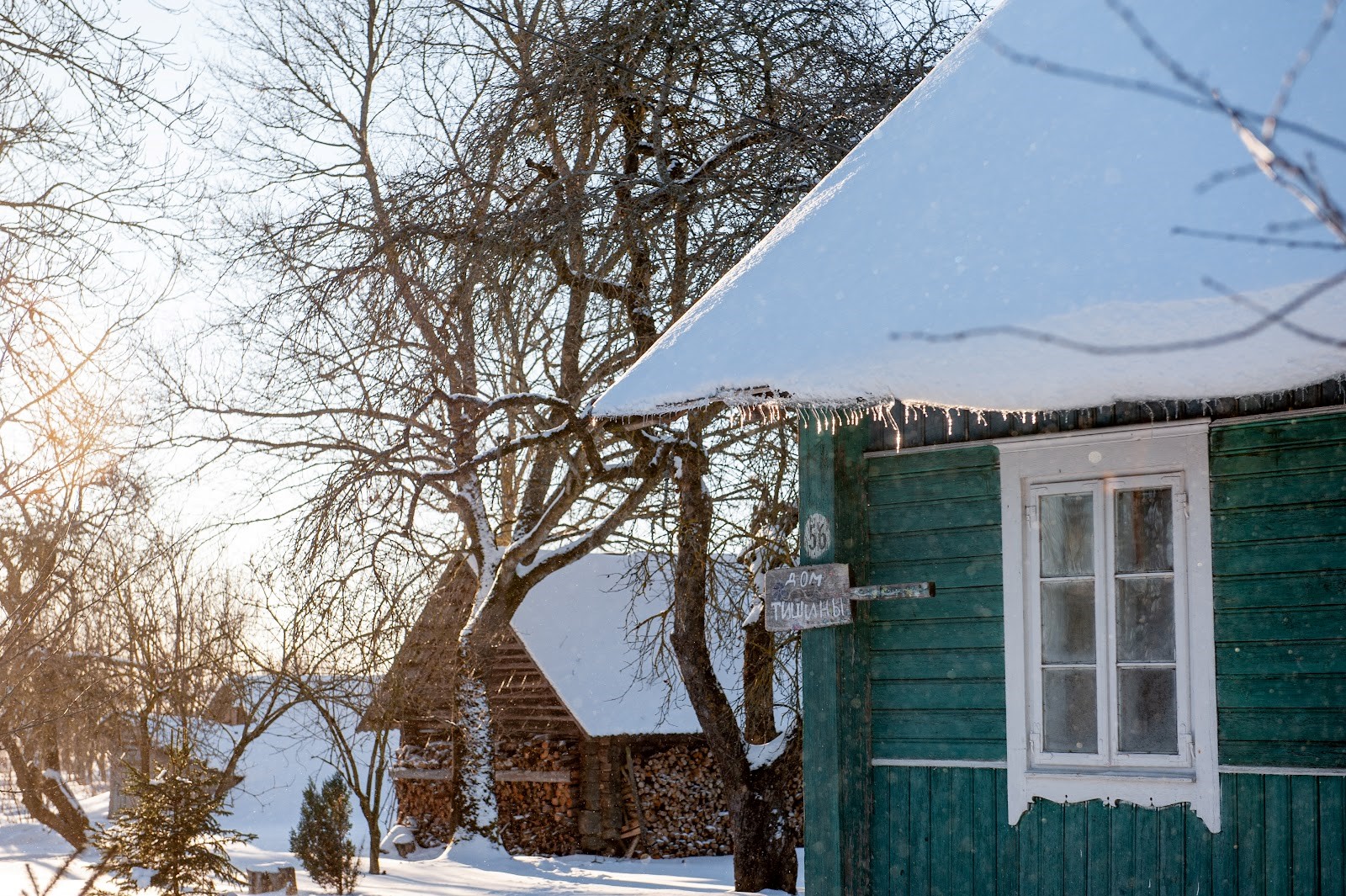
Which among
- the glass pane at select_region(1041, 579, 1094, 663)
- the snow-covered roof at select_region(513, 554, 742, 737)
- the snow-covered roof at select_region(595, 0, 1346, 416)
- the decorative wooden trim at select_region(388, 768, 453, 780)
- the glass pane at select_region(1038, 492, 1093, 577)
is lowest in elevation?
the decorative wooden trim at select_region(388, 768, 453, 780)

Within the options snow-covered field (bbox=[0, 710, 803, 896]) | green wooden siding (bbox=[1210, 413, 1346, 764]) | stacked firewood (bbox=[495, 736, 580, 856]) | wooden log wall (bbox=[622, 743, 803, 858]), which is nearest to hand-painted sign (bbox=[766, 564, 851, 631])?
green wooden siding (bbox=[1210, 413, 1346, 764])

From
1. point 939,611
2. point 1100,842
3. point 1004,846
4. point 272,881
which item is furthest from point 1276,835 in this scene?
point 272,881

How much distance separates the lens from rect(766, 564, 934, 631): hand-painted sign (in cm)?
665

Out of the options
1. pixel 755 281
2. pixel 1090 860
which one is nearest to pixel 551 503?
pixel 755 281

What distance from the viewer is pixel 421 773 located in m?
21.4

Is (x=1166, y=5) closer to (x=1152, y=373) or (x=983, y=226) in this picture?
(x=983, y=226)

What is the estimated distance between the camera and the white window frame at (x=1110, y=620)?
594 cm

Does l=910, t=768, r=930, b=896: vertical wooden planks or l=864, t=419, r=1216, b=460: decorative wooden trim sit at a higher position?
l=864, t=419, r=1216, b=460: decorative wooden trim

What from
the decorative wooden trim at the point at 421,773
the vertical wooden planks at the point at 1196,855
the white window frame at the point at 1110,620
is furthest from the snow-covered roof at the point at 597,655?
the vertical wooden planks at the point at 1196,855

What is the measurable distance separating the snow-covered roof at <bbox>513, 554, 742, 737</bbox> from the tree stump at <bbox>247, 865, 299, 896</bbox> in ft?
17.4

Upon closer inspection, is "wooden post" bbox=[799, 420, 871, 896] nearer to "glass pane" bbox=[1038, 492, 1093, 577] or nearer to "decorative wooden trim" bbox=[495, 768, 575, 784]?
"glass pane" bbox=[1038, 492, 1093, 577]

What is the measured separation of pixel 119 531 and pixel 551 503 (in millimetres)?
7037

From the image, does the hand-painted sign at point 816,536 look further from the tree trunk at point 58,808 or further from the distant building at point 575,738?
the tree trunk at point 58,808

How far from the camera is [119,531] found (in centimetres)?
1945
